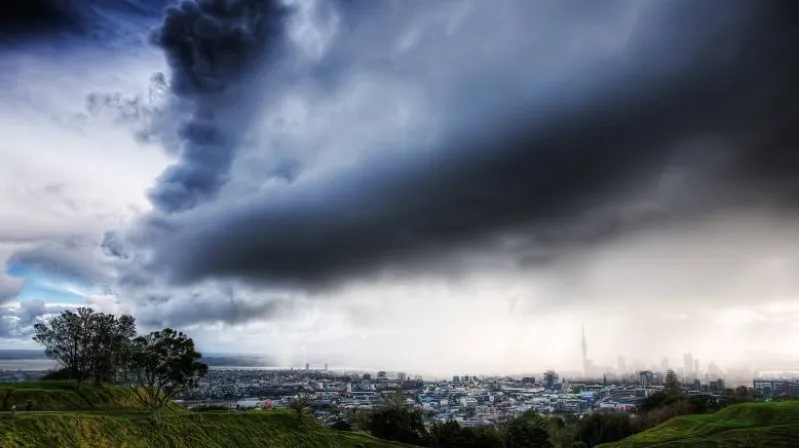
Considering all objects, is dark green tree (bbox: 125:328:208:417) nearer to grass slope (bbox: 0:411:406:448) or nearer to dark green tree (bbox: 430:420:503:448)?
grass slope (bbox: 0:411:406:448)

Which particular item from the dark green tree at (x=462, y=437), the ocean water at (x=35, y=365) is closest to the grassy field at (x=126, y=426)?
the dark green tree at (x=462, y=437)

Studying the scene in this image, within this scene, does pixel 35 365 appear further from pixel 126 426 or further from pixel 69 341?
pixel 126 426

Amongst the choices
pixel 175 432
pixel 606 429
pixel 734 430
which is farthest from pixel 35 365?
pixel 734 430

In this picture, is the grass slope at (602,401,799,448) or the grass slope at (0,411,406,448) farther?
the grass slope at (602,401,799,448)

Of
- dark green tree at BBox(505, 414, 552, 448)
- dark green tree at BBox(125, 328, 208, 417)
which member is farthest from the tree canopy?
dark green tree at BBox(505, 414, 552, 448)

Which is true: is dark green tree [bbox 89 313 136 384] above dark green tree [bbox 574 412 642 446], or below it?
above
